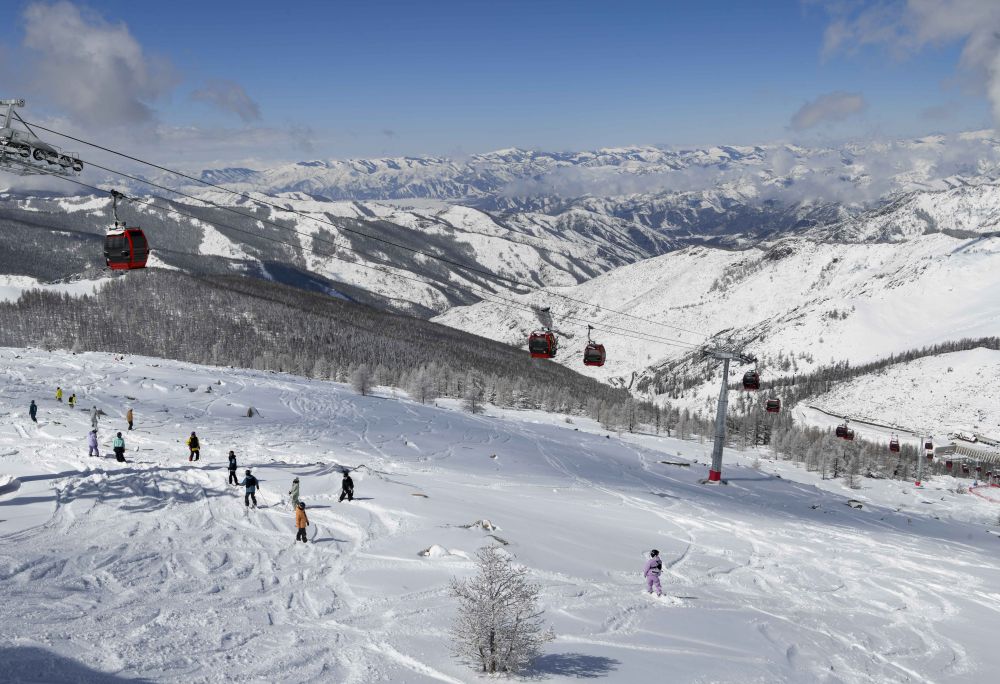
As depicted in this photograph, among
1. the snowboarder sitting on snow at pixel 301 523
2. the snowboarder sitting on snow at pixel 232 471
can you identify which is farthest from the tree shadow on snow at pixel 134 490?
the snowboarder sitting on snow at pixel 301 523

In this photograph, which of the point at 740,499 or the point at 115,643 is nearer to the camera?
the point at 115,643

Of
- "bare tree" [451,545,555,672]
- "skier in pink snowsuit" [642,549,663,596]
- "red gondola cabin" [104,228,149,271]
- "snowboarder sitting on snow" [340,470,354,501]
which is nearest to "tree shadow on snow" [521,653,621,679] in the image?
"bare tree" [451,545,555,672]

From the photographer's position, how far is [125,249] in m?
24.6

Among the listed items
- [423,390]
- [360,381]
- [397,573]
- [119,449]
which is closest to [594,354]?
[397,573]

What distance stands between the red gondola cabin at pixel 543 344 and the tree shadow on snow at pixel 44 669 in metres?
34.3

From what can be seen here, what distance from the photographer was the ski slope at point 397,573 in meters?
15.9

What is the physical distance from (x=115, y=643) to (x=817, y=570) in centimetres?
2756

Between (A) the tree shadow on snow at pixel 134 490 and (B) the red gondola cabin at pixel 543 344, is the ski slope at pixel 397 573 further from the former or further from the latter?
(B) the red gondola cabin at pixel 543 344

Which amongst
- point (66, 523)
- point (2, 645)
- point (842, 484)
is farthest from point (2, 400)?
point (842, 484)

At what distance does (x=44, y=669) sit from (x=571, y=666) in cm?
1097

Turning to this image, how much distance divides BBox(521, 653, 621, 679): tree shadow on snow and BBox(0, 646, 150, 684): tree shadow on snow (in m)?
8.26

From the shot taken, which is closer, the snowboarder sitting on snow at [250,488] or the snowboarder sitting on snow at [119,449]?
the snowboarder sitting on snow at [250,488]

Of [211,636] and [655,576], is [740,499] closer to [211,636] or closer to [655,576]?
[655,576]

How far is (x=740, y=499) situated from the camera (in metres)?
56.6
